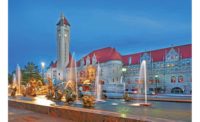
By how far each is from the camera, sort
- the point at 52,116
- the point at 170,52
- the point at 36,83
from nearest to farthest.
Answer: the point at 52,116
the point at 36,83
the point at 170,52

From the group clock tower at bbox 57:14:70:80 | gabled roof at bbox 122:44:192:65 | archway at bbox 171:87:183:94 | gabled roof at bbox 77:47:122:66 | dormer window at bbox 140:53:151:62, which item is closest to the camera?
archway at bbox 171:87:183:94

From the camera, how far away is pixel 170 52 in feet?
72.9

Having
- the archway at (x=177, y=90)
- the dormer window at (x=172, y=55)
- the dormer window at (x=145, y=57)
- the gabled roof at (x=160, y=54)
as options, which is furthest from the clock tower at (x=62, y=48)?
the archway at (x=177, y=90)

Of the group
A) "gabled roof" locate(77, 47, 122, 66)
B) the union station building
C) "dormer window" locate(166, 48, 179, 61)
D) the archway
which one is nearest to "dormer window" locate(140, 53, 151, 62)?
the union station building

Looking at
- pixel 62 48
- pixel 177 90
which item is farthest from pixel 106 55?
pixel 177 90

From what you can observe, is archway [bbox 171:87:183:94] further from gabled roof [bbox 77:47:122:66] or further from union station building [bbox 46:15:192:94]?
gabled roof [bbox 77:47:122:66]

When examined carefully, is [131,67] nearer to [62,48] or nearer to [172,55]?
[172,55]

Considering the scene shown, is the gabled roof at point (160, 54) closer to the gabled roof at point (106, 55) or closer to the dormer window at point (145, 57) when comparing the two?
the dormer window at point (145, 57)

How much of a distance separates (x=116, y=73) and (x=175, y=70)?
6959mm

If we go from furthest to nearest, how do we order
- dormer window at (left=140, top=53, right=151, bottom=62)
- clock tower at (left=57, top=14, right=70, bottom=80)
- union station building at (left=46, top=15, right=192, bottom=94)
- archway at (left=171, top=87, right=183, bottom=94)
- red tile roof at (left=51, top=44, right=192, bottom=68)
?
clock tower at (left=57, top=14, right=70, bottom=80) → dormer window at (left=140, top=53, right=151, bottom=62) → red tile roof at (left=51, top=44, right=192, bottom=68) → union station building at (left=46, top=15, right=192, bottom=94) → archway at (left=171, top=87, right=183, bottom=94)
